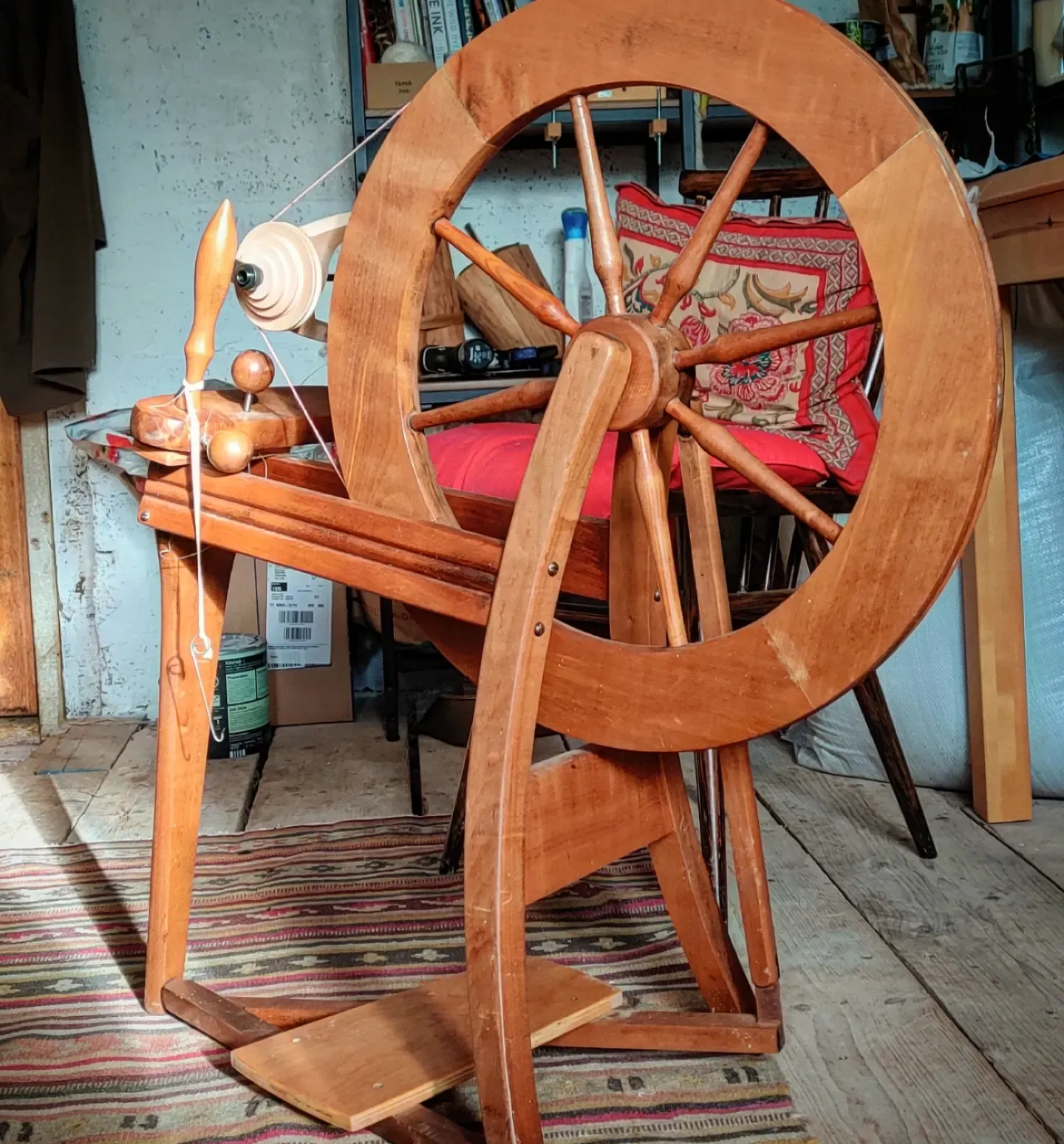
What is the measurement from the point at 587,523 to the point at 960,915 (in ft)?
2.58

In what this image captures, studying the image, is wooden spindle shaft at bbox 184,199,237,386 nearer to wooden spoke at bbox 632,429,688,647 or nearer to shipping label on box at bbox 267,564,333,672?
wooden spoke at bbox 632,429,688,647

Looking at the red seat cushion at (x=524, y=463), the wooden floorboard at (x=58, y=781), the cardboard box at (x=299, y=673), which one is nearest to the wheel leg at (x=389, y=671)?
the cardboard box at (x=299, y=673)

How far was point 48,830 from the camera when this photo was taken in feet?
6.77

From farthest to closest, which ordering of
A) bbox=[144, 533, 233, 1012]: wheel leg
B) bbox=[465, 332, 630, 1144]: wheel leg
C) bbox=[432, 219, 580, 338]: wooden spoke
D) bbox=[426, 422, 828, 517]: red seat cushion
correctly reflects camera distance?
bbox=[426, 422, 828, 517]: red seat cushion
bbox=[144, 533, 233, 1012]: wheel leg
bbox=[432, 219, 580, 338]: wooden spoke
bbox=[465, 332, 630, 1144]: wheel leg

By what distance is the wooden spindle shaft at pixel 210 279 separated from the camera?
114 centimetres

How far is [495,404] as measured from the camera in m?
1.09

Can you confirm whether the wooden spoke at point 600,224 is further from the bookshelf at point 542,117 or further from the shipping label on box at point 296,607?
the shipping label on box at point 296,607

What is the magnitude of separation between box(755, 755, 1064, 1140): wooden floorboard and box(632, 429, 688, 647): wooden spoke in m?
0.52

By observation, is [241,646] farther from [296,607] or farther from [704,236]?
[704,236]

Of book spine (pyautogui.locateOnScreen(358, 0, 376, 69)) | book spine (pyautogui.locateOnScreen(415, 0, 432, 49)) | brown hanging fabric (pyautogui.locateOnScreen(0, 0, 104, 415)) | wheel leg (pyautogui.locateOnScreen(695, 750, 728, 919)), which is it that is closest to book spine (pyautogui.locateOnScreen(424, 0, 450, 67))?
book spine (pyautogui.locateOnScreen(415, 0, 432, 49))

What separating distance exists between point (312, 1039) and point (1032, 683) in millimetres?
1323

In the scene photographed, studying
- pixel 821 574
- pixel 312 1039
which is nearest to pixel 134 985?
pixel 312 1039

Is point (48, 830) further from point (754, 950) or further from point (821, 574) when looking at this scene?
point (821, 574)

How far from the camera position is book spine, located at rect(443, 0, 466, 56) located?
2.54 meters
